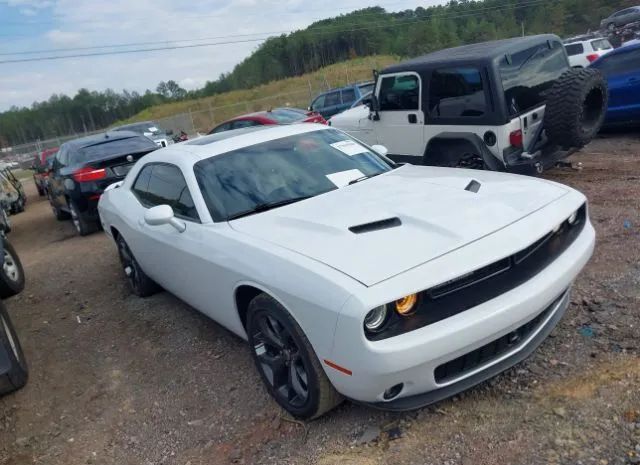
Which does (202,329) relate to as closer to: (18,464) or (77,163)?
(18,464)

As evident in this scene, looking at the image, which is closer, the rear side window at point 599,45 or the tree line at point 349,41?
the rear side window at point 599,45

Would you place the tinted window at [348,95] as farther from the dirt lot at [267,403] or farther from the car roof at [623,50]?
the dirt lot at [267,403]

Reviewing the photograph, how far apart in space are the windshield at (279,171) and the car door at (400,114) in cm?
274

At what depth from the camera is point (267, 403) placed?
3344 mm

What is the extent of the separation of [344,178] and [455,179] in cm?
78

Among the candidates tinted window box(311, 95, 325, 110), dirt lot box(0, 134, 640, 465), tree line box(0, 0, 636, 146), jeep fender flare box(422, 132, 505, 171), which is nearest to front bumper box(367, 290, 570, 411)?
dirt lot box(0, 134, 640, 465)

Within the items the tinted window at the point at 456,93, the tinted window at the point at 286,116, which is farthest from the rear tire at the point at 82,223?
the tinted window at the point at 456,93

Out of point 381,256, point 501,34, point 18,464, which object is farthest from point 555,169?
point 501,34

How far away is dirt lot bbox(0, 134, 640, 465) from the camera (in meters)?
2.60

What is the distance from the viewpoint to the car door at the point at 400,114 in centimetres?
690

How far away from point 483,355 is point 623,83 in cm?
735

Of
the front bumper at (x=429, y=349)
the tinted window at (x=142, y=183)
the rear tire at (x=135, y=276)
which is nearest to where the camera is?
the front bumper at (x=429, y=349)

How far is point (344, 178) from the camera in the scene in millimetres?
3957

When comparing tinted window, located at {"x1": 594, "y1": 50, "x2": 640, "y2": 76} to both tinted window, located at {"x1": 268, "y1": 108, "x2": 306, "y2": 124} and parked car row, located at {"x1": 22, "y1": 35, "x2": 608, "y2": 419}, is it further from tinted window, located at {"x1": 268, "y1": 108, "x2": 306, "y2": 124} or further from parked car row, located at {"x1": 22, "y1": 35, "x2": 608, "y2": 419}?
tinted window, located at {"x1": 268, "y1": 108, "x2": 306, "y2": 124}
